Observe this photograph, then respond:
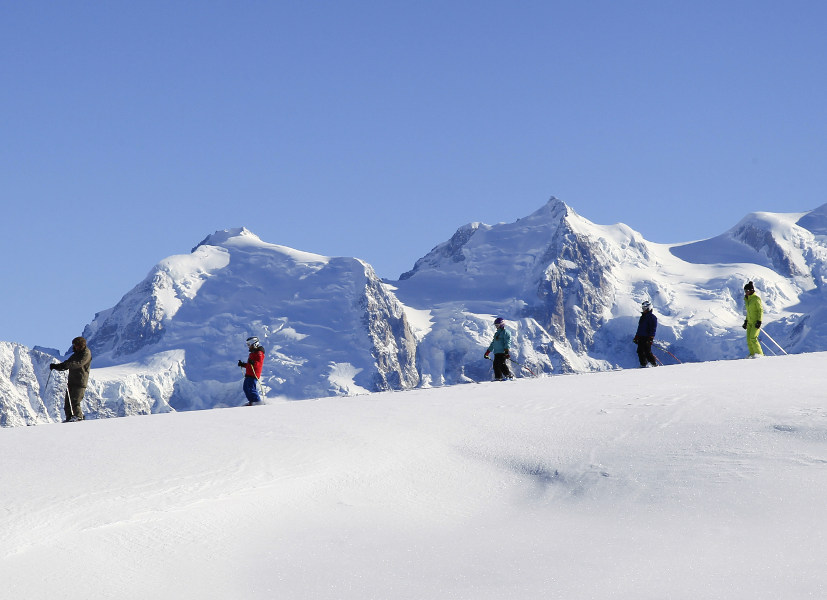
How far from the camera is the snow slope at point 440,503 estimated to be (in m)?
8.13

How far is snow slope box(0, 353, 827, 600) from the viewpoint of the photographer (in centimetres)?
813

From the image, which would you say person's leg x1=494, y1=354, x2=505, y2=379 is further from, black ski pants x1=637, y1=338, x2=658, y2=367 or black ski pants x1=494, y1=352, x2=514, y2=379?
black ski pants x1=637, y1=338, x2=658, y2=367

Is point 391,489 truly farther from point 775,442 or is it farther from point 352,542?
point 775,442

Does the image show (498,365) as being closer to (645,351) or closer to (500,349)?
(500,349)

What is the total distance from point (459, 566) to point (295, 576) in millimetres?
1512

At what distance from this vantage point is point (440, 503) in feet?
34.5

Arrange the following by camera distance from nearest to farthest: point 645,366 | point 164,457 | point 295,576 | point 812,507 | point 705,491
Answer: point 295,576 < point 812,507 < point 705,491 < point 164,457 < point 645,366

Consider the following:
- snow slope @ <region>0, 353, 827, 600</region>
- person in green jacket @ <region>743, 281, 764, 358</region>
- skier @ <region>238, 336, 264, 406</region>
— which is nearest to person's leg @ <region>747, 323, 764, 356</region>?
person in green jacket @ <region>743, 281, 764, 358</region>

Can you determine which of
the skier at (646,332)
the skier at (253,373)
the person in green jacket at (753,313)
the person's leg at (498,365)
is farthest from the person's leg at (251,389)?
the person in green jacket at (753,313)

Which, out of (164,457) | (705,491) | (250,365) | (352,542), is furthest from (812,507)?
(250,365)

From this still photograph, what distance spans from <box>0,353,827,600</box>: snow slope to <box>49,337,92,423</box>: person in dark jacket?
11.3 feet

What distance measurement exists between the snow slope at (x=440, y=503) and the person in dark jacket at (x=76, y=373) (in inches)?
136

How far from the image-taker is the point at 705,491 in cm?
999

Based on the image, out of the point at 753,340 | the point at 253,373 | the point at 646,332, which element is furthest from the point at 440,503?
the point at 753,340
